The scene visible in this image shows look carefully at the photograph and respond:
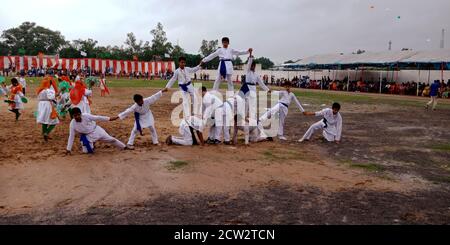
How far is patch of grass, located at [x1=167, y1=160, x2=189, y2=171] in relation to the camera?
7.37 m

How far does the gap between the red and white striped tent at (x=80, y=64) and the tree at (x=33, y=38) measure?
28494 mm

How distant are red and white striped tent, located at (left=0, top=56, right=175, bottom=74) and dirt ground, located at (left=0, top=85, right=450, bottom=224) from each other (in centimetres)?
4500

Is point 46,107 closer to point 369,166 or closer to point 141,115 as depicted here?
point 141,115

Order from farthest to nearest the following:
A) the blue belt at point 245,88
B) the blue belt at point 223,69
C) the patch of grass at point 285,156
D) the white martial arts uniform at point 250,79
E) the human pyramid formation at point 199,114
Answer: the blue belt at point 223,69, the blue belt at point 245,88, the white martial arts uniform at point 250,79, the human pyramid formation at point 199,114, the patch of grass at point 285,156

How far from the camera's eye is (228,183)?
21.2ft

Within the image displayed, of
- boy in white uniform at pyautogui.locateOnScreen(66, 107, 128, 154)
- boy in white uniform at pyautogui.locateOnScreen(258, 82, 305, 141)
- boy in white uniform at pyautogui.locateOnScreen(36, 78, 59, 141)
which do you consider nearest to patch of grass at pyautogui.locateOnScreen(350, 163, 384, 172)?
boy in white uniform at pyautogui.locateOnScreen(258, 82, 305, 141)

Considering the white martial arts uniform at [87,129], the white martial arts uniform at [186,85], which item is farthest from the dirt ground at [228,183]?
the white martial arts uniform at [186,85]

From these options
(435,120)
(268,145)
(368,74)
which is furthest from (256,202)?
(368,74)

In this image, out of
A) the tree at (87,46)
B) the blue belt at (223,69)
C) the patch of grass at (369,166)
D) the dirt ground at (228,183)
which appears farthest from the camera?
the tree at (87,46)

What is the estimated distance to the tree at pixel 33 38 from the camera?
79.8 metres

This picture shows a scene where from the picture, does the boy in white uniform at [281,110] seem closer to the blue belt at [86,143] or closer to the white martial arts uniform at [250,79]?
the white martial arts uniform at [250,79]

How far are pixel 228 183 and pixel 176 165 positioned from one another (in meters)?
1.48

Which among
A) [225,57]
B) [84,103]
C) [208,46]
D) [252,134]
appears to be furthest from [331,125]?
[208,46]
